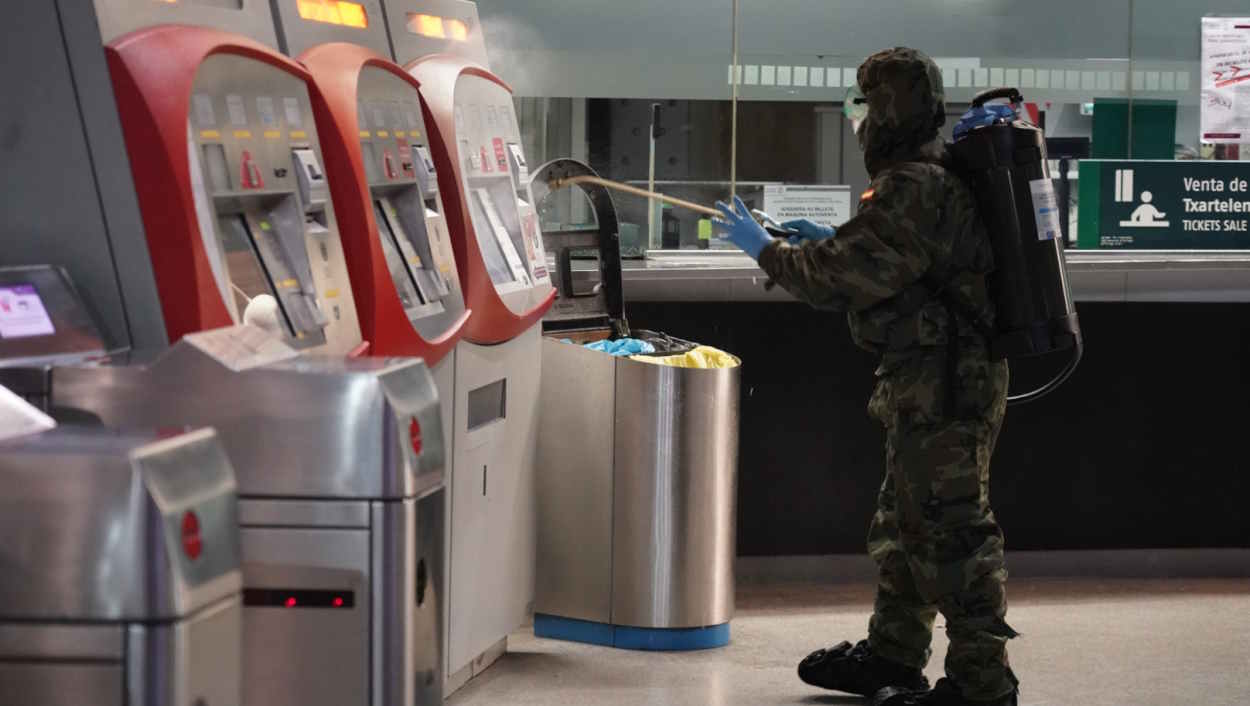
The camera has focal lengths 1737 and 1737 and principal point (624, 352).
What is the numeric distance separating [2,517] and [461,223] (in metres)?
2.77

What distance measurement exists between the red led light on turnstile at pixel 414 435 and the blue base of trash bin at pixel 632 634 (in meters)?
2.90

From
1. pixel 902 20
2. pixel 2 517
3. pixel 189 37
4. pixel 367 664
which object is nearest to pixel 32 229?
pixel 189 37

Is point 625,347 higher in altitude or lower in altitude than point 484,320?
lower

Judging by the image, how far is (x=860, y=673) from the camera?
193 inches

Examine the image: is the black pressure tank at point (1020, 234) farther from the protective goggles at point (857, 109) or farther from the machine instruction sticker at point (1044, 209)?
the protective goggles at point (857, 109)

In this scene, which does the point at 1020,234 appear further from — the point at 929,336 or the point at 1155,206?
the point at 1155,206

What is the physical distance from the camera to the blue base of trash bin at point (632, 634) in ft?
17.8

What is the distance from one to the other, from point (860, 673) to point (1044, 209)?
4.57 feet

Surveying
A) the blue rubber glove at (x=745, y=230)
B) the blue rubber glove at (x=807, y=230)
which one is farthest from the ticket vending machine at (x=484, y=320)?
the blue rubber glove at (x=807, y=230)

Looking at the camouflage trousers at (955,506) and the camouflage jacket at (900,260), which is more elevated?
the camouflage jacket at (900,260)

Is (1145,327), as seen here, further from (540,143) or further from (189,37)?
(189,37)

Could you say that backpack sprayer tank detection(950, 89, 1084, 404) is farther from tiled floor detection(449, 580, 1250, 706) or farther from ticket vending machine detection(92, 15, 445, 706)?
ticket vending machine detection(92, 15, 445, 706)

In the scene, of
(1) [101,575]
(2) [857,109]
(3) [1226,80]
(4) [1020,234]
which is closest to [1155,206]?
(3) [1226,80]

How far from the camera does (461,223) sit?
181 inches
